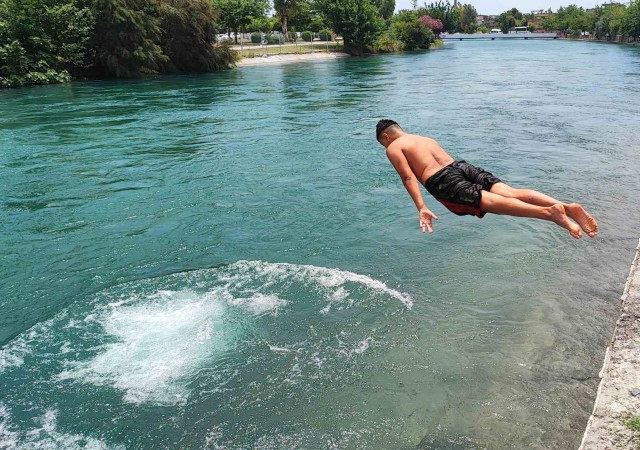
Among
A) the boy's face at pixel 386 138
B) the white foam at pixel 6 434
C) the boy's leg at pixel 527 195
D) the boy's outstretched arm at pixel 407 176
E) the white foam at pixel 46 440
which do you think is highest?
the boy's face at pixel 386 138

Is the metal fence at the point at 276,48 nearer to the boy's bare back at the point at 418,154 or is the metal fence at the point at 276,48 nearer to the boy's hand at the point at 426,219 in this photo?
the boy's bare back at the point at 418,154

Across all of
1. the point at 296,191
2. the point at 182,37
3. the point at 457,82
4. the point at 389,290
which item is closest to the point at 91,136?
the point at 296,191

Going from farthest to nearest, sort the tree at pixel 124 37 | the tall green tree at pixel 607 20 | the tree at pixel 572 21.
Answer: the tree at pixel 572 21 → the tall green tree at pixel 607 20 → the tree at pixel 124 37

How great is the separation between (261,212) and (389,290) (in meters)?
4.62

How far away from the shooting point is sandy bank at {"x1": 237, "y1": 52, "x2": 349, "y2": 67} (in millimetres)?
63156

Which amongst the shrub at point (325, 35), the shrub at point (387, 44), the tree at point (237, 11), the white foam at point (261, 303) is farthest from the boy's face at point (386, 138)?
the shrub at point (325, 35)

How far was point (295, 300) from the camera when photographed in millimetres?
8586

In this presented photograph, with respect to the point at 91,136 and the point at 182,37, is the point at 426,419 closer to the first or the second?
the point at 91,136

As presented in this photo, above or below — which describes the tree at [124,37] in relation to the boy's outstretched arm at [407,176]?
above

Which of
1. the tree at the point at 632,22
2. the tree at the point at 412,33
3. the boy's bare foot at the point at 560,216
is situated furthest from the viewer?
the tree at the point at 632,22

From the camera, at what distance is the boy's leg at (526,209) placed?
18.7ft

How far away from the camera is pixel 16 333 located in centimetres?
793

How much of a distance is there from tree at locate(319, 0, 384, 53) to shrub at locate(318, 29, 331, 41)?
10.2 m

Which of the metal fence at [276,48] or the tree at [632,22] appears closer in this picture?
the metal fence at [276,48]
